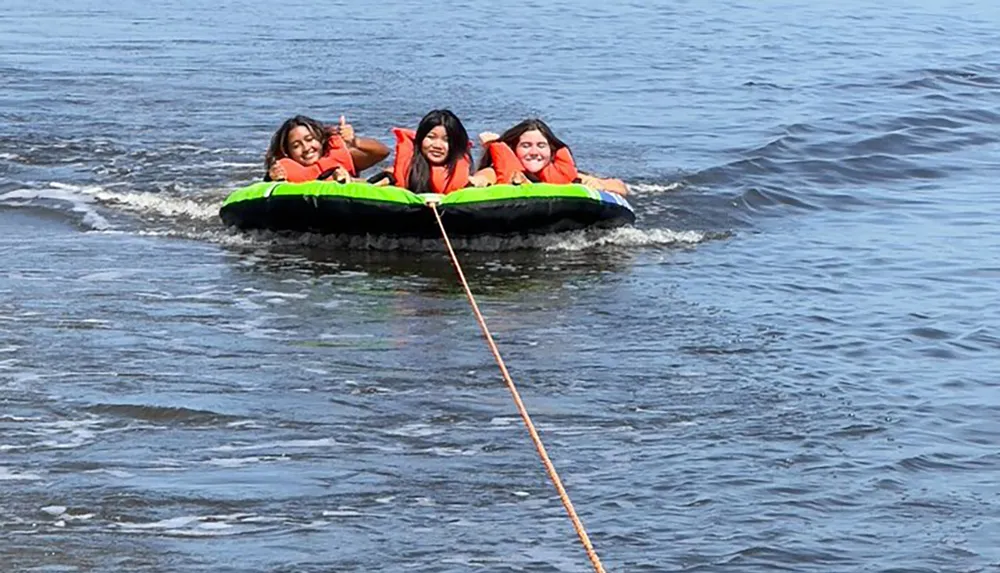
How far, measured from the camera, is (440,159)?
12.4 meters

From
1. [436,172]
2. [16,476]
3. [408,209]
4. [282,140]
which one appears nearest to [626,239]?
[436,172]

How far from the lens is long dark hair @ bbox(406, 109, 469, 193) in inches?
487

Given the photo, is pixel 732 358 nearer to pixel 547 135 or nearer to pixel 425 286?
pixel 425 286

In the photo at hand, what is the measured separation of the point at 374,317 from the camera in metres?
10.4

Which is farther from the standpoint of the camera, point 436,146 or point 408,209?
point 436,146

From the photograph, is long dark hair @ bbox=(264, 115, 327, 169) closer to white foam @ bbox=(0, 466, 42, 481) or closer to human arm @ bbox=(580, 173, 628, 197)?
human arm @ bbox=(580, 173, 628, 197)

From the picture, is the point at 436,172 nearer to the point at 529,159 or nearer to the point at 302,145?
the point at 529,159

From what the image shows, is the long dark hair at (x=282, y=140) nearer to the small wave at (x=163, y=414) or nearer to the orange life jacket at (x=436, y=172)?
the orange life jacket at (x=436, y=172)

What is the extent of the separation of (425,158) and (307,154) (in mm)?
882

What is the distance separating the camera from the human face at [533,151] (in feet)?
41.1

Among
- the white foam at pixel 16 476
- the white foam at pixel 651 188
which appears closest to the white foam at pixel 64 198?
the white foam at pixel 651 188

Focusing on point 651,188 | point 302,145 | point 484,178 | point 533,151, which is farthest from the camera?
point 651,188

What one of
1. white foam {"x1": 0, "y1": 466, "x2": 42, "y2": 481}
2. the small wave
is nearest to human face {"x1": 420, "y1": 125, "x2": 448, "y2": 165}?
the small wave

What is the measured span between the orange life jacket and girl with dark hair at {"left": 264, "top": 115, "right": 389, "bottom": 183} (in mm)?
374
